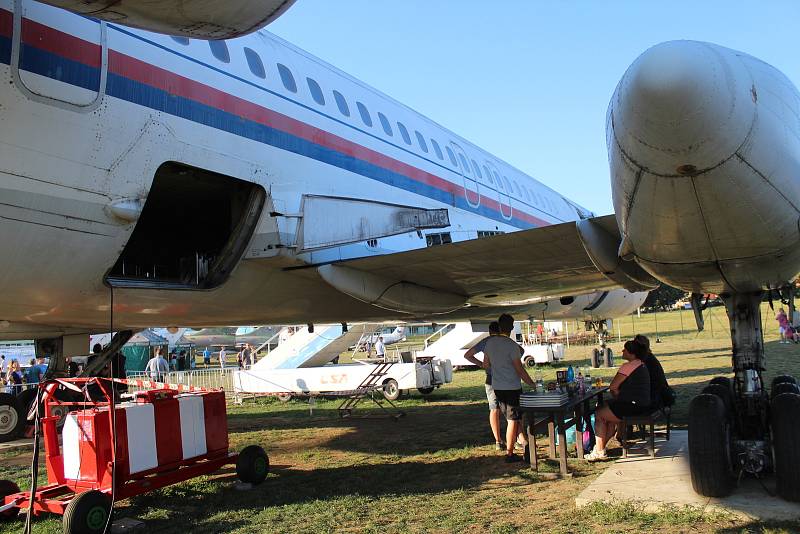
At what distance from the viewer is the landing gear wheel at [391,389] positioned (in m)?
14.5

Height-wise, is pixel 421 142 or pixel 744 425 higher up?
pixel 421 142

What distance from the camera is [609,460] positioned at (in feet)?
23.3

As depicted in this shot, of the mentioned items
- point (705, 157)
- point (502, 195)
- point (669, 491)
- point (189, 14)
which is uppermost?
point (502, 195)

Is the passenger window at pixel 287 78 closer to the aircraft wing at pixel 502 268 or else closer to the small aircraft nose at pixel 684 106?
the aircraft wing at pixel 502 268

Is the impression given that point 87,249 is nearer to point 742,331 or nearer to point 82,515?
point 82,515

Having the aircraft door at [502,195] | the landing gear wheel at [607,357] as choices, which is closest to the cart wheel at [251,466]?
the aircraft door at [502,195]

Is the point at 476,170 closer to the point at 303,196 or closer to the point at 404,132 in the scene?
the point at 404,132

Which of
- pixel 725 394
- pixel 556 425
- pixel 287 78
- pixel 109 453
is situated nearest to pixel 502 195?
pixel 556 425

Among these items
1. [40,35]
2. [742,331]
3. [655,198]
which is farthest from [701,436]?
[40,35]

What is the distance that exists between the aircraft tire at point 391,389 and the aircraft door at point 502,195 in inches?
185

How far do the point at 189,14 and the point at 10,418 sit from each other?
345 inches

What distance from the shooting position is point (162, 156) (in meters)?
5.40

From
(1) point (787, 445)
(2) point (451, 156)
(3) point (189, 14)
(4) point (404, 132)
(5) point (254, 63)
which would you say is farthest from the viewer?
(2) point (451, 156)

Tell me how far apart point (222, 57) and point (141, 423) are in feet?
11.2
